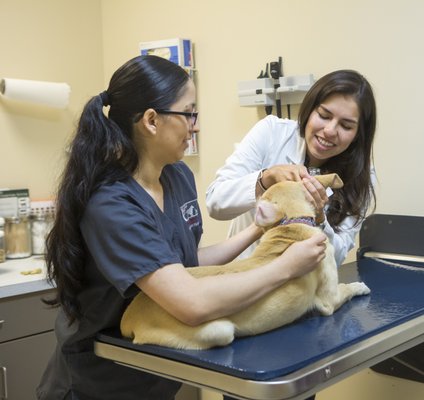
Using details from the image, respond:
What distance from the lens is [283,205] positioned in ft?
4.07

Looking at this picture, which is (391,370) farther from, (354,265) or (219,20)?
(219,20)

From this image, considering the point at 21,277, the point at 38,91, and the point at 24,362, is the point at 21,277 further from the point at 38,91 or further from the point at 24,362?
the point at 38,91

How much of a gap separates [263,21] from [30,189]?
4.19ft

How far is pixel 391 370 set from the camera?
2.05 metres

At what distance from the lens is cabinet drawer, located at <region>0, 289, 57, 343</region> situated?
200cm

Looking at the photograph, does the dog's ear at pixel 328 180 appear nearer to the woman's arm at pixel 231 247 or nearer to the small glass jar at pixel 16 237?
the woman's arm at pixel 231 247

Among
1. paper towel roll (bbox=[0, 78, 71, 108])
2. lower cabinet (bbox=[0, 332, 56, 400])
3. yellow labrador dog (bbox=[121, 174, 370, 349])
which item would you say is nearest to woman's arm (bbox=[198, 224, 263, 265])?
yellow labrador dog (bbox=[121, 174, 370, 349])

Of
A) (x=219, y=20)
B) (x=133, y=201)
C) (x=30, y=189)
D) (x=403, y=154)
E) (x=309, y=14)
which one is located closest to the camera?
(x=133, y=201)

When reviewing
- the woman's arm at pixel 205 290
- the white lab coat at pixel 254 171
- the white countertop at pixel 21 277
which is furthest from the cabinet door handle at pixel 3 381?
the woman's arm at pixel 205 290

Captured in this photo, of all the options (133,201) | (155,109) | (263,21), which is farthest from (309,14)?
(133,201)

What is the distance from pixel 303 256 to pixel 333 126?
60cm

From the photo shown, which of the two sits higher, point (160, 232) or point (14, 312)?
point (160, 232)

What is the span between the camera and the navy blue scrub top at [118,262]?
107 centimetres

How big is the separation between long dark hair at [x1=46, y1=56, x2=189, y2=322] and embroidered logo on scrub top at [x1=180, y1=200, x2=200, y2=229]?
182 millimetres
